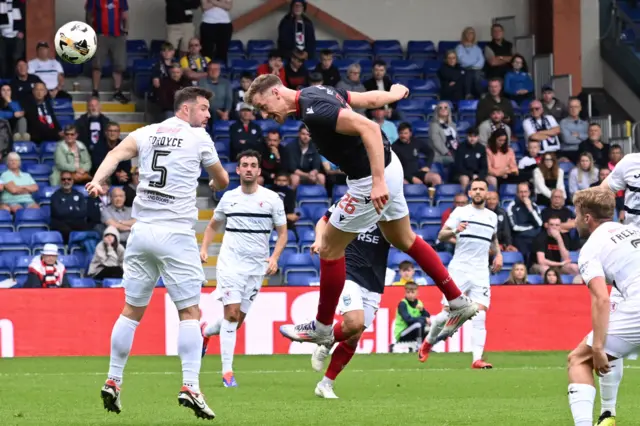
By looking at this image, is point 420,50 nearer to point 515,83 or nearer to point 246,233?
point 515,83

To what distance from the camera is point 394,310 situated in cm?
1922

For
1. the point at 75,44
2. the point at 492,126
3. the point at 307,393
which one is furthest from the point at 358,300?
the point at 492,126

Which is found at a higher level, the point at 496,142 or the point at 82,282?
the point at 496,142

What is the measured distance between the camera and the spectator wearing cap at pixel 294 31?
2492 centimetres

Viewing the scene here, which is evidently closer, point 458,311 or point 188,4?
point 458,311

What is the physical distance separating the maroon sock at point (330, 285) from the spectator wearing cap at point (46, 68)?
44.5 feet

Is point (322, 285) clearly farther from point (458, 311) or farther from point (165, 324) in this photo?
point (165, 324)

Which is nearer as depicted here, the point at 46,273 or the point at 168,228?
the point at 168,228

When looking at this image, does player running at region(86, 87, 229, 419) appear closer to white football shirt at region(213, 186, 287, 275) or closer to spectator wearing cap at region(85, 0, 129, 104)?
white football shirt at region(213, 186, 287, 275)

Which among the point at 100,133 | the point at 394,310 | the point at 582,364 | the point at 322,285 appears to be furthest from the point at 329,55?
the point at 582,364

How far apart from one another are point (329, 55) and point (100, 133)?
4.95 m

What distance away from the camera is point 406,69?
26.4 meters

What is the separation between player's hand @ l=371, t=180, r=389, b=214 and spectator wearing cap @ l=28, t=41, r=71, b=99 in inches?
591

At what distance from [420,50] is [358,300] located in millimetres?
16303
